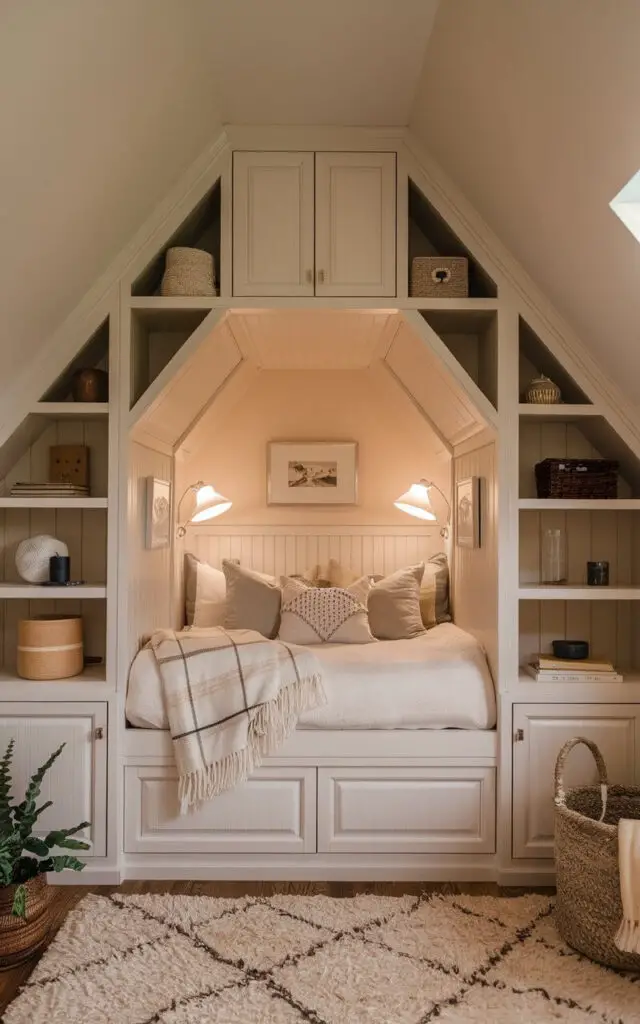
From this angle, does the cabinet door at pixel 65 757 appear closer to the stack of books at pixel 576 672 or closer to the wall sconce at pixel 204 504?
the wall sconce at pixel 204 504

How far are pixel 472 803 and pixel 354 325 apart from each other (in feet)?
6.31

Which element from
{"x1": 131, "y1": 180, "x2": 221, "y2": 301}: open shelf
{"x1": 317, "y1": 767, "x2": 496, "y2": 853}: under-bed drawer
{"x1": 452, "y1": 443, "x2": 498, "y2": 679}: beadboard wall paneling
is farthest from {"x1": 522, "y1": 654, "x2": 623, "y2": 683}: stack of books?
{"x1": 131, "y1": 180, "x2": 221, "y2": 301}: open shelf

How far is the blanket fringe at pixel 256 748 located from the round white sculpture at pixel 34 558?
3.04 ft

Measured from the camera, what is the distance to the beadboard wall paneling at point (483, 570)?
2990 mm

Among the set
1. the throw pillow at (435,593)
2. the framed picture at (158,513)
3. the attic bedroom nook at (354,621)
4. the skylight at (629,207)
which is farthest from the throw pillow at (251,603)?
the skylight at (629,207)

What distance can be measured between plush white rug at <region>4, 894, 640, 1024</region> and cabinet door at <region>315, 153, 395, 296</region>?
7.30ft

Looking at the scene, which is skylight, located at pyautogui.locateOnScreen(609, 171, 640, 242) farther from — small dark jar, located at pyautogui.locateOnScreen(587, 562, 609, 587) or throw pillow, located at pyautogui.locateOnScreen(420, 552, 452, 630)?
throw pillow, located at pyautogui.locateOnScreen(420, 552, 452, 630)

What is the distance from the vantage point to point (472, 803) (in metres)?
2.90

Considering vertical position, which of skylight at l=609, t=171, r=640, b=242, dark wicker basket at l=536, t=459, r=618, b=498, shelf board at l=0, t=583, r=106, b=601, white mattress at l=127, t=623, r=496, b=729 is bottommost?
white mattress at l=127, t=623, r=496, b=729

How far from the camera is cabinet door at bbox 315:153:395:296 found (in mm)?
2986

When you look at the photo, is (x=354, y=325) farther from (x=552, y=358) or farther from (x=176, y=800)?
(x=176, y=800)

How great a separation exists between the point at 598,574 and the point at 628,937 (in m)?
1.31

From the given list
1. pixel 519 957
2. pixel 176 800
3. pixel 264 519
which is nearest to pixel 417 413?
pixel 264 519

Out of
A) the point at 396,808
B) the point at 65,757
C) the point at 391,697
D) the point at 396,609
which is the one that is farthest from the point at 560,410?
the point at 65,757
